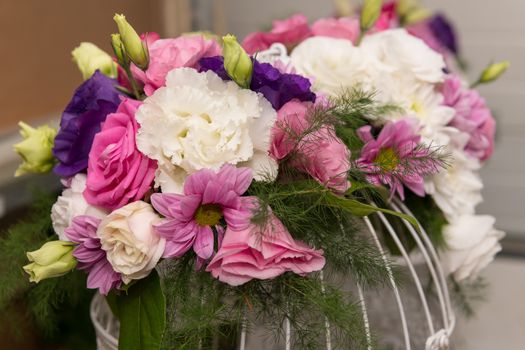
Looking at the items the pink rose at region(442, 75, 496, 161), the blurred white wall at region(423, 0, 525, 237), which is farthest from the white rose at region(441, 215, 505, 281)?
the blurred white wall at region(423, 0, 525, 237)

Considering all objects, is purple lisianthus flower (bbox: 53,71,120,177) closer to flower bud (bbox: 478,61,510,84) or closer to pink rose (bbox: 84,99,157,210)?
pink rose (bbox: 84,99,157,210)

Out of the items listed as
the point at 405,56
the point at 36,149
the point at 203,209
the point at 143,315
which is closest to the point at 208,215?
the point at 203,209

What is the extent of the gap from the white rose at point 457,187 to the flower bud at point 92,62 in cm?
40

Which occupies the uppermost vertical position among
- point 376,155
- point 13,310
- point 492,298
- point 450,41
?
point 376,155

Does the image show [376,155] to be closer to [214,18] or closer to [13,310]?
[13,310]

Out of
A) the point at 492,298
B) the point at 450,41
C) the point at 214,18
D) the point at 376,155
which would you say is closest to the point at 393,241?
the point at 376,155

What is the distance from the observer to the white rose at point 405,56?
732 mm

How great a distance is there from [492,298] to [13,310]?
0.76 meters

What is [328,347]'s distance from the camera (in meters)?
0.59

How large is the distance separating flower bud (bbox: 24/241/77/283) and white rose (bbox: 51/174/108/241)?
0.01 meters

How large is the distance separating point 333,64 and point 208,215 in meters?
0.26

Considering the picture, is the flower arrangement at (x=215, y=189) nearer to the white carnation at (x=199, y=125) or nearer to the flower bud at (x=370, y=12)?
the white carnation at (x=199, y=125)

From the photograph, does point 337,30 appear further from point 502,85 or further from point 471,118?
point 502,85

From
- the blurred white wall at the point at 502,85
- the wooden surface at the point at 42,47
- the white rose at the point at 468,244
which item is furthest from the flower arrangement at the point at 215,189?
the blurred white wall at the point at 502,85
